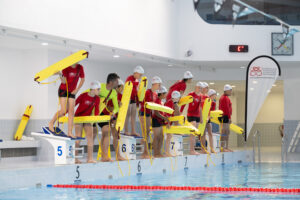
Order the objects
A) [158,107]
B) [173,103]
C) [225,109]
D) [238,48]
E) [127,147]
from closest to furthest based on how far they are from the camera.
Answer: [127,147] → [158,107] → [173,103] → [225,109] → [238,48]

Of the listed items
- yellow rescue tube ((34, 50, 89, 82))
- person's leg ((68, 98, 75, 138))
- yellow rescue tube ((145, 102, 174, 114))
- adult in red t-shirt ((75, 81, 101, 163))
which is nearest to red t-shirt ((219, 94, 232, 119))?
yellow rescue tube ((145, 102, 174, 114))

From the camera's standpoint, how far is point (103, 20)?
40.9 ft

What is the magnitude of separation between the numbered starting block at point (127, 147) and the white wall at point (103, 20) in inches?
92.6

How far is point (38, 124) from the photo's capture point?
523 inches

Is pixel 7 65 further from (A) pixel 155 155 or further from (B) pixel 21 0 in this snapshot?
(A) pixel 155 155

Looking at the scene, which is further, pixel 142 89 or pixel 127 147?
pixel 142 89

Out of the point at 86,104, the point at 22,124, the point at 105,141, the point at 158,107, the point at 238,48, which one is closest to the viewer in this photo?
the point at 86,104

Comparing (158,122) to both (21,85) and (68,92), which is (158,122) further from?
(21,85)

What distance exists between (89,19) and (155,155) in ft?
11.2

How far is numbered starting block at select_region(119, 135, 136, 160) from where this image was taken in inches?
445

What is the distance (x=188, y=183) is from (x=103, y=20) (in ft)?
15.9

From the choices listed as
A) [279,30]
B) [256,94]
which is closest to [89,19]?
[256,94]

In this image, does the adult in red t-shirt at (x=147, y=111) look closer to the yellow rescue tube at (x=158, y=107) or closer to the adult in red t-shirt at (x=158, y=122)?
the adult in red t-shirt at (x=158, y=122)

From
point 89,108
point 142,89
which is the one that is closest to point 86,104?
point 89,108
